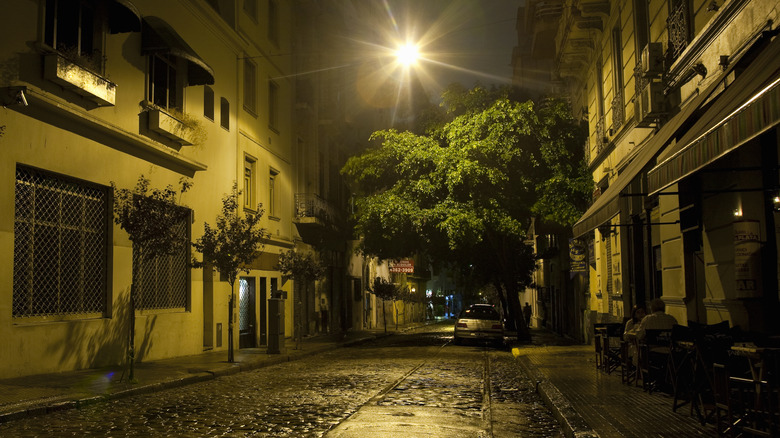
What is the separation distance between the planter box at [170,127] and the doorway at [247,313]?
6.39 metres

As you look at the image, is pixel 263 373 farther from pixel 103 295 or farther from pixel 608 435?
pixel 608 435

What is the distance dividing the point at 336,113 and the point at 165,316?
19.1 meters

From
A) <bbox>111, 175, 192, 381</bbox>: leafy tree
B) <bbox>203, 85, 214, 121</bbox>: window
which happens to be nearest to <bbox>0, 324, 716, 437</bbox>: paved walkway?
<bbox>111, 175, 192, 381</bbox>: leafy tree

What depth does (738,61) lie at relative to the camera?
9.94 m

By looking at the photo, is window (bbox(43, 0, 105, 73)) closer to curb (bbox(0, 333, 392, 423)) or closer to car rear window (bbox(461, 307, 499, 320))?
curb (bbox(0, 333, 392, 423))

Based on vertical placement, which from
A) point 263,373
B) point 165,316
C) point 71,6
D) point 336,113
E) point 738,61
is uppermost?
point 336,113

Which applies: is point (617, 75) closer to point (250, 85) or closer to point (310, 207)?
point (250, 85)

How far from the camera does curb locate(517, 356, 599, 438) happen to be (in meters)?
Result: 8.03

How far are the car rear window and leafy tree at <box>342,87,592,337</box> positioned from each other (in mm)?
Answer: 1609

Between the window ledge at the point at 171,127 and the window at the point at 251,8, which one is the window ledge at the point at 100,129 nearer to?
the window ledge at the point at 171,127

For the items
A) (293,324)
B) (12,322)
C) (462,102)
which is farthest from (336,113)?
(12,322)

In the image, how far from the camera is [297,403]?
11055 mm

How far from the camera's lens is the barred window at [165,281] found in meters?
18.5

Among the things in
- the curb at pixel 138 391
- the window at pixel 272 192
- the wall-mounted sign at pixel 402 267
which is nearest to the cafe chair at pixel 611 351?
the curb at pixel 138 391
